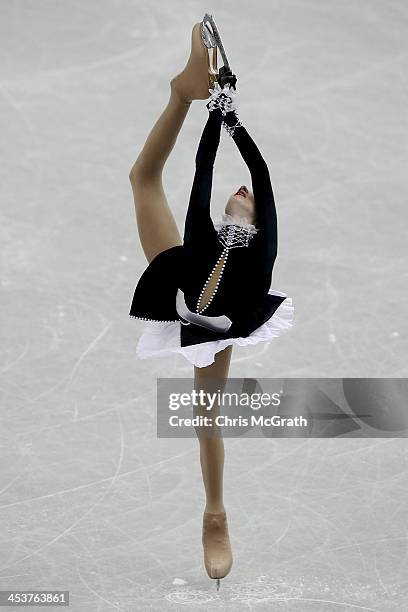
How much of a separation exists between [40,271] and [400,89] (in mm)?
3781

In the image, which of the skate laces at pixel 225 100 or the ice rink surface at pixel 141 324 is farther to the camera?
the ice rink surface at pixel 141 324

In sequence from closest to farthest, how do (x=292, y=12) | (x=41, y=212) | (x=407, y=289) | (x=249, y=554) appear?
(x=249, y=554)
(x=407, y=289)
(x=41, y=212)
(x=292, y=12)

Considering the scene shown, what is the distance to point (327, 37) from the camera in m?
10.4

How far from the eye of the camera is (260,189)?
432cm

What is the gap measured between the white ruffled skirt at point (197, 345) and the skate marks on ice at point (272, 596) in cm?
112

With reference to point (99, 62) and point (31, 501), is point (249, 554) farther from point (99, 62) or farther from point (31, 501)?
point (99, 62)

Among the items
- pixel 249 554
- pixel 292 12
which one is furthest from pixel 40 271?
pixel 292 12

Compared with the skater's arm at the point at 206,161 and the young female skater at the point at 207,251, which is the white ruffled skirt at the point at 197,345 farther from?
the skater's arm at the point at 206,161

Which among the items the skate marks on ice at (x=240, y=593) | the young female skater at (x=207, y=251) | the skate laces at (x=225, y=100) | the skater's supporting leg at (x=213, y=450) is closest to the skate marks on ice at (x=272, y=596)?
the skate marks on ice at (x=240, y=593)

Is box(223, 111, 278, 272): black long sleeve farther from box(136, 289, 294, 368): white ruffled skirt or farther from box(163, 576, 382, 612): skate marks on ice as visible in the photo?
box(163, 576, 382, 612): skate marks on ice

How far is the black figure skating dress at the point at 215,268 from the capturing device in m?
4.28

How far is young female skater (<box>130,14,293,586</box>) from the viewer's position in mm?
4285

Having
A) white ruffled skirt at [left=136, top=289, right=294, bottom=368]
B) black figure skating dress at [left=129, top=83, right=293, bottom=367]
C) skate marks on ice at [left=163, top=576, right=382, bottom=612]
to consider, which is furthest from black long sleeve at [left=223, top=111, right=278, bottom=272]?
skate marks on ice at [left=163, top=576, right=382, bottom=612]

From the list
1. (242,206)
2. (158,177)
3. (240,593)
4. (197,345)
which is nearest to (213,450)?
(197,345)
